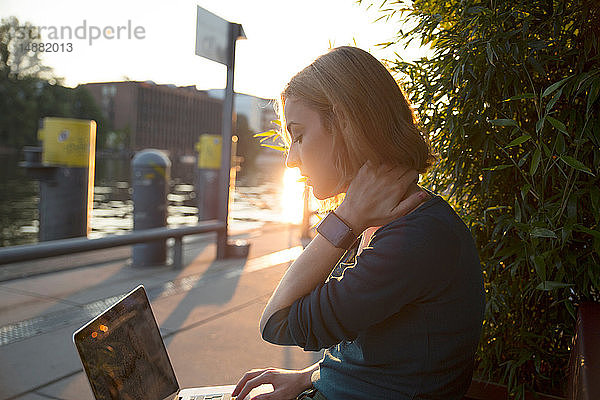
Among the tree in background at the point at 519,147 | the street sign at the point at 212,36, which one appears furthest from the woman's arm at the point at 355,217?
the street sign at the point at 212,36

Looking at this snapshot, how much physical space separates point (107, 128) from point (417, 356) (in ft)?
339

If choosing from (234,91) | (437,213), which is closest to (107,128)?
(234,91)

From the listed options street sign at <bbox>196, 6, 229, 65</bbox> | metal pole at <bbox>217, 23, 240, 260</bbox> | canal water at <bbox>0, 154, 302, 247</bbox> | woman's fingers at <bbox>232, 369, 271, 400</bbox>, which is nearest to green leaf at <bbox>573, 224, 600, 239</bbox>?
woman's fingers at <bbox>232, 369, 271, 400</bbox>

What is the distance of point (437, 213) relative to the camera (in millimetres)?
1310

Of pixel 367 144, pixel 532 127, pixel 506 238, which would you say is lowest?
pixel 506 238

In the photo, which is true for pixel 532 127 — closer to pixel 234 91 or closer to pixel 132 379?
pixel 132 379

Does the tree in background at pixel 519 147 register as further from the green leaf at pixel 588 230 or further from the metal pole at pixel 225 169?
the metal pole at pixel 225 169

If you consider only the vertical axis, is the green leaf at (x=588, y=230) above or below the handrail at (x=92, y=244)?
above

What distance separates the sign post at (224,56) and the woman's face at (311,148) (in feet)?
16.6

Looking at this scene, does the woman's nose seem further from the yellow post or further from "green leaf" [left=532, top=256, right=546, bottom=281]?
the yellow post

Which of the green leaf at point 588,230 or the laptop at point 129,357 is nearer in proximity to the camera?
the laptop at point 129,357

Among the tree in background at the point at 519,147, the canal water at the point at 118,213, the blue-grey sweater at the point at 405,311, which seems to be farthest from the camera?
the canal water at the point at 118,213

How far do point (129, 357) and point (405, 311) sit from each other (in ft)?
2.26

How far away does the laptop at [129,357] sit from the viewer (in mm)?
1296
